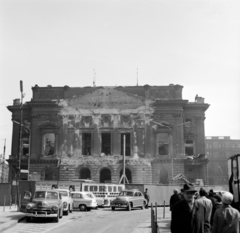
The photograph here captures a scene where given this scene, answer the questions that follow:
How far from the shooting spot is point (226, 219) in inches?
279

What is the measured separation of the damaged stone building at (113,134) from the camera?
53.5 m

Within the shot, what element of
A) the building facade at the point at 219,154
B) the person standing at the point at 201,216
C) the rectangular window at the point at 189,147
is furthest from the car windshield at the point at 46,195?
the building facade at the point at 219,154

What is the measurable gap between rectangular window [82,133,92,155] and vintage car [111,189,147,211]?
25921 millimetres

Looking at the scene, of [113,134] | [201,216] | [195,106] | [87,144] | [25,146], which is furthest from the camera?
[87,144]

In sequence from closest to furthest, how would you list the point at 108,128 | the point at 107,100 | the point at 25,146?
the point at 108,128 → the point at 107,100 → the point at 25,146

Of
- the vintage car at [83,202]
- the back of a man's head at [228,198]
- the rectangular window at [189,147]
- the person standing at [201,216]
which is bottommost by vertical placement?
A: the vintage car at [83,202]

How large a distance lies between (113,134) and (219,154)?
60239 mm

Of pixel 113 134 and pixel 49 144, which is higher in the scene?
pixel 113 134

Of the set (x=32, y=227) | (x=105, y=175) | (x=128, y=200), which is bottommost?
(x=32, y=227)

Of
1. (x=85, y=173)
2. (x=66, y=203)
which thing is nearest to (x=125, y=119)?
(x=85, y=173)

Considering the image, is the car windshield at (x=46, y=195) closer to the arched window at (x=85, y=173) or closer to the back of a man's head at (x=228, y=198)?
the back of a man's head at (x=228, y=198)

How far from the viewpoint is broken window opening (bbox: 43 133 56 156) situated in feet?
183

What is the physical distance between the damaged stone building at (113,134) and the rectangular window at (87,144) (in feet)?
0.75

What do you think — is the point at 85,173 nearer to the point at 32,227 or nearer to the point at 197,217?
the point at 32,227
